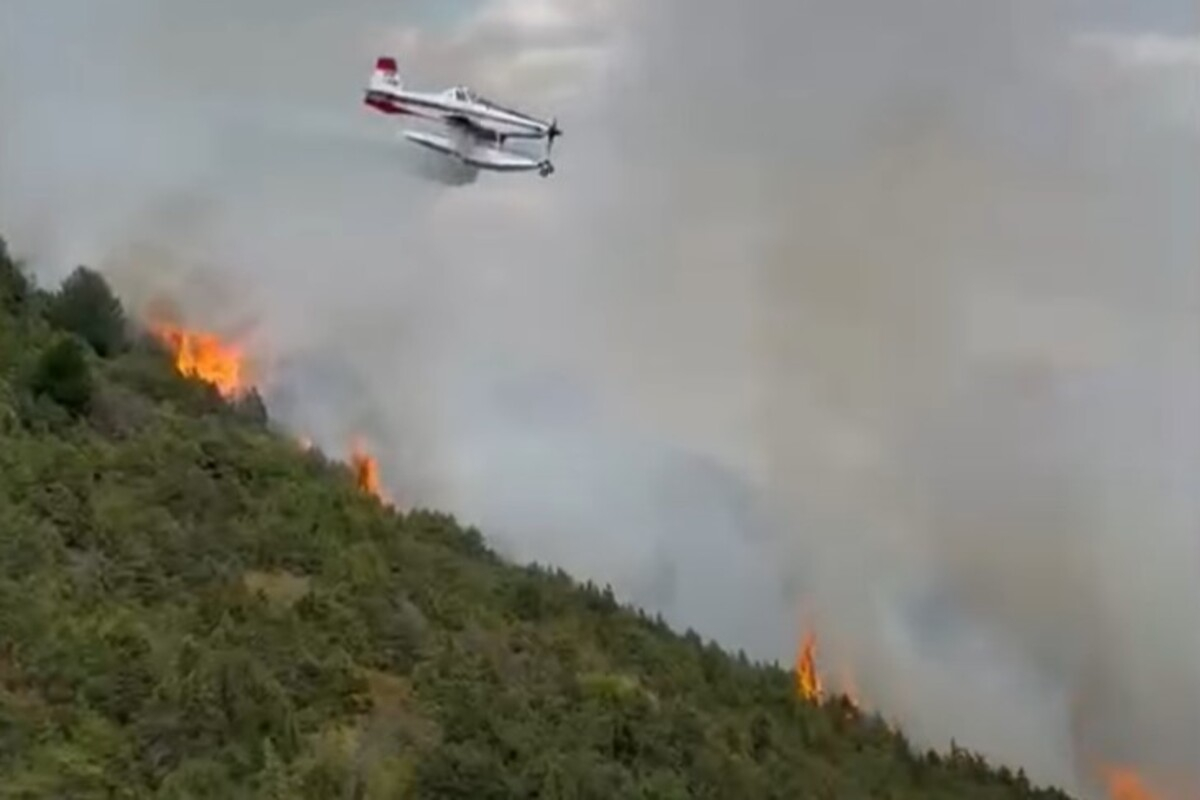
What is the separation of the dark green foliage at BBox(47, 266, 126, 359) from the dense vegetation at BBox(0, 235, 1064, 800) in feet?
0.58

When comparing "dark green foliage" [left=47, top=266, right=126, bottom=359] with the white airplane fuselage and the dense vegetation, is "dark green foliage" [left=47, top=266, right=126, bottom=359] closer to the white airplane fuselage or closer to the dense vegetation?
the dense vegetation

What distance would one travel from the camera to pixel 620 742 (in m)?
48.6

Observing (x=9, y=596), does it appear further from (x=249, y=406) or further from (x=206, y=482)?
(x=249, y=406)

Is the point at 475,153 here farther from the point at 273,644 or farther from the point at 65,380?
the point at 273,644

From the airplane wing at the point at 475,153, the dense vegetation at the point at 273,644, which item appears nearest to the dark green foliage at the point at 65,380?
the dense vegetation at the point at 273,644

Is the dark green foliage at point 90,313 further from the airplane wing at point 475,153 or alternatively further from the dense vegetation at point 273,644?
the airplane wing at point 475,153

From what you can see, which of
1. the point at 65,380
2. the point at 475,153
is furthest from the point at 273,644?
the point at 475,153

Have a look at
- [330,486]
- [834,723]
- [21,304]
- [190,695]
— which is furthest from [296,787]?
[834,723]

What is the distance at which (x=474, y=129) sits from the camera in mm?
68875

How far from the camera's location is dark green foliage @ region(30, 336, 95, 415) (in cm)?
5878

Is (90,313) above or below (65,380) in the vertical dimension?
above

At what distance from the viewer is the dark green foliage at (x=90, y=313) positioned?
256ft

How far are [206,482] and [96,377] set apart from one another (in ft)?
33.6

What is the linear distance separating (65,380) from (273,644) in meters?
18.9
